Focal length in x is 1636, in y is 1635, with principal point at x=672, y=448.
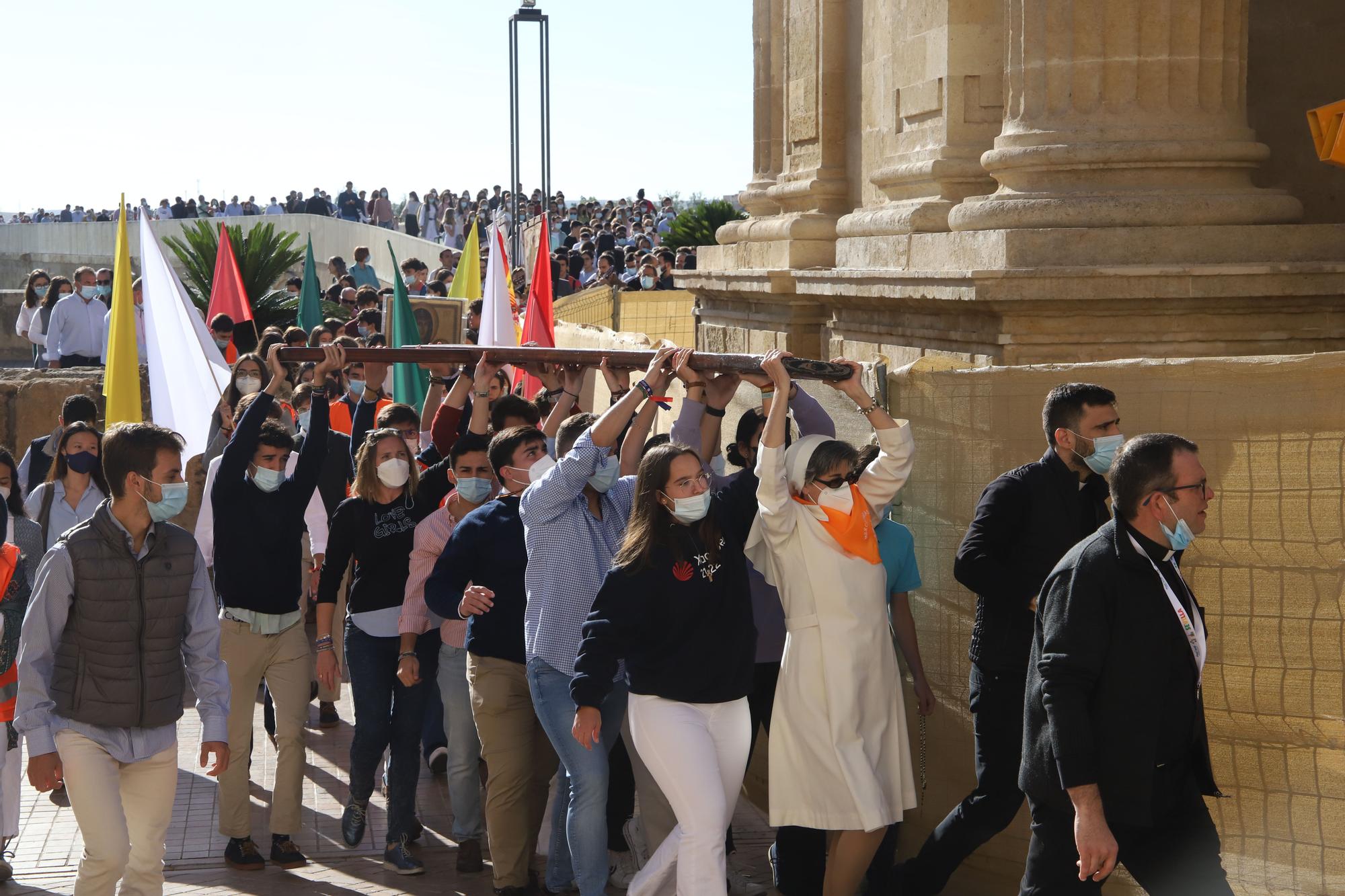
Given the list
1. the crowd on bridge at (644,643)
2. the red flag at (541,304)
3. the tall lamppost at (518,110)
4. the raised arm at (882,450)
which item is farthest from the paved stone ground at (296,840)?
the tall lamppost at (518,110)

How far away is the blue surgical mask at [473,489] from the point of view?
22.2ft

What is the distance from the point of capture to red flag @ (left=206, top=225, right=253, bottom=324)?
12.2 m

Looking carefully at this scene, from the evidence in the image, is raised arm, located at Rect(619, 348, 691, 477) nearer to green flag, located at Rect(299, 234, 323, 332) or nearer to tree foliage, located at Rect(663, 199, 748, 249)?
green flag, located at Rect(299, 234, 323, 332)

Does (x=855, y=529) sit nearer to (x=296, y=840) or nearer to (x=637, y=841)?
(x=637, y=841)

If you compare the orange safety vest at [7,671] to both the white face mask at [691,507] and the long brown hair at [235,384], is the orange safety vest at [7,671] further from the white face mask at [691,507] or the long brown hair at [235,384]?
the white face mask at [691,507]

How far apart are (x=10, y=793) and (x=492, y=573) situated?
7.55 ft

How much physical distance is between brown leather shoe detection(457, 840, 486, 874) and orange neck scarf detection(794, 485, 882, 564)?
2.24m

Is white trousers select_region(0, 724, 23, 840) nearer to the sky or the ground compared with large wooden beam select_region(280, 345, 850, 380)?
nearer to the ground

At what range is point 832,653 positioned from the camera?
5.59 meters

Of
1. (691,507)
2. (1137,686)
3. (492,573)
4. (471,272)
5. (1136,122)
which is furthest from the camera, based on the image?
(471,272)

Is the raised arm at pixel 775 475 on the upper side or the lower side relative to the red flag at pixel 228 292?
lower

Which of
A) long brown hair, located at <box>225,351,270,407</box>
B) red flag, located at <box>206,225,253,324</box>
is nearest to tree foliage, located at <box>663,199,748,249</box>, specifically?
red flag, located at <box>206,225,253,324</box>

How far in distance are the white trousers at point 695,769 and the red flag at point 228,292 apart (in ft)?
25.0


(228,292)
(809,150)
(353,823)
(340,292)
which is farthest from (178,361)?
(340,292)
